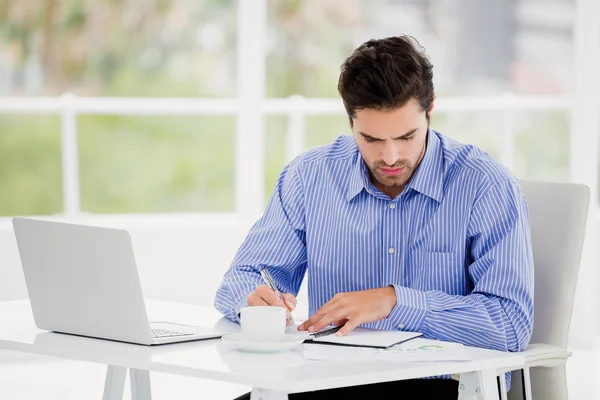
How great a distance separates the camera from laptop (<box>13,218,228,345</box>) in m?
1.57

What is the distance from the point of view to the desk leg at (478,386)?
4.90ft

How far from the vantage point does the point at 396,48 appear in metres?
1.99

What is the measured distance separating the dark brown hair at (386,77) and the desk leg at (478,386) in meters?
0.60

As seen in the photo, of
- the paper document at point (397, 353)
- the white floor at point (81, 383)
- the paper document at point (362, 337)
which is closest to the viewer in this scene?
the paper document at point (397, 353)

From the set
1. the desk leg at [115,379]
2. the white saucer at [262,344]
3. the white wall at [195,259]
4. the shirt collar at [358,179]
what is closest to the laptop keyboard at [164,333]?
the white saucer at [262,344]

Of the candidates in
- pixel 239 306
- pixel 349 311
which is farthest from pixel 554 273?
pixel 239 306

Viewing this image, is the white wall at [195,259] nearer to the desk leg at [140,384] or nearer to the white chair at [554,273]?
the desk leg at [140,384]

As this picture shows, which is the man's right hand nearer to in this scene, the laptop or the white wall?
the laptop

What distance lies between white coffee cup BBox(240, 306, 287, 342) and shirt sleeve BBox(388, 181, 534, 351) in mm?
257

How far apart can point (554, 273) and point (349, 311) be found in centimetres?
49

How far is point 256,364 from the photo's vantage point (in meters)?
1.45

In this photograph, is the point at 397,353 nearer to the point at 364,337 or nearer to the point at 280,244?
the point at 364,337

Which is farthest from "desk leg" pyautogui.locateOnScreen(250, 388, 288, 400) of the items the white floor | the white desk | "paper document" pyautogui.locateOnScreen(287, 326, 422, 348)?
the white floor

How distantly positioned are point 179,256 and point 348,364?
2.94 meters
